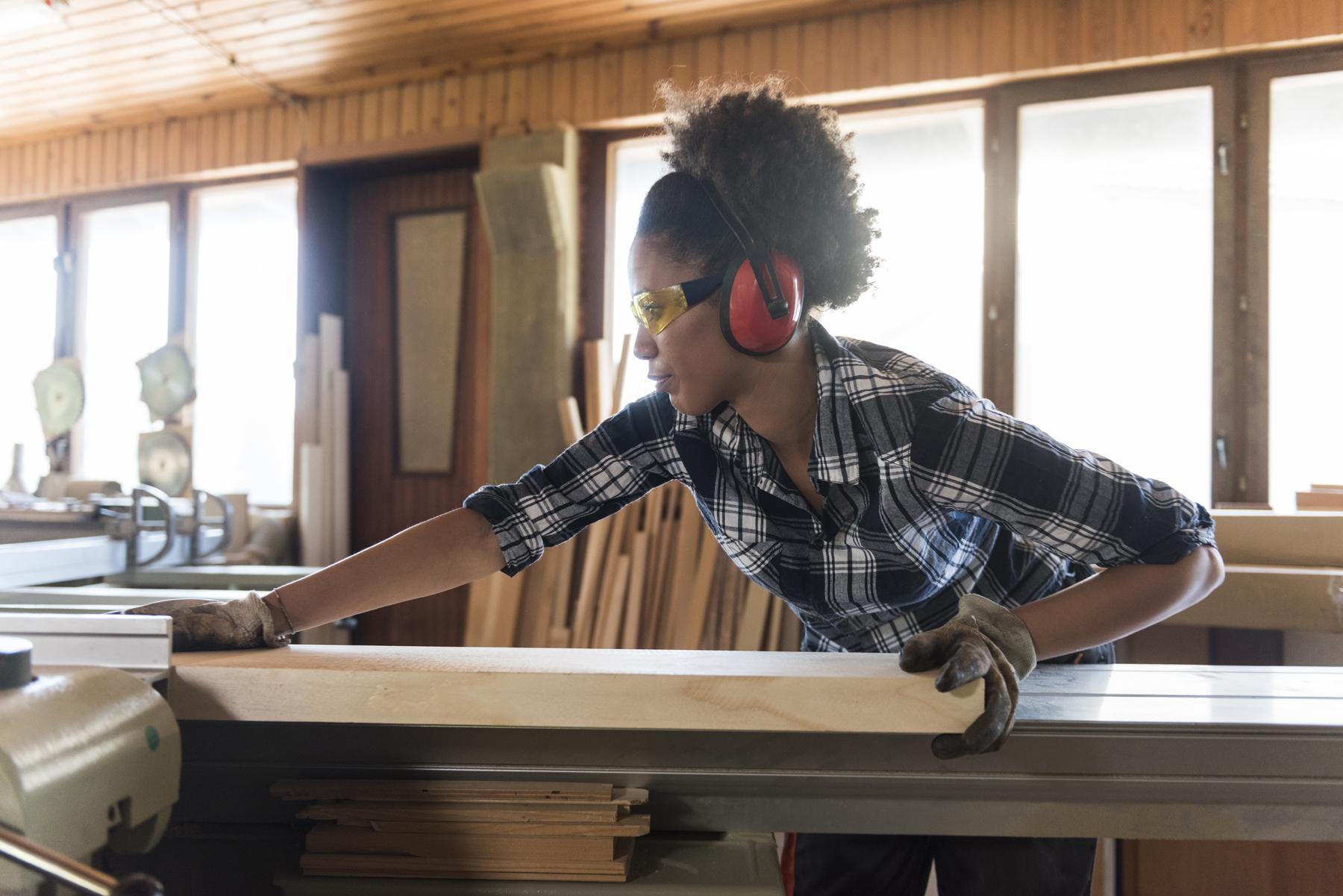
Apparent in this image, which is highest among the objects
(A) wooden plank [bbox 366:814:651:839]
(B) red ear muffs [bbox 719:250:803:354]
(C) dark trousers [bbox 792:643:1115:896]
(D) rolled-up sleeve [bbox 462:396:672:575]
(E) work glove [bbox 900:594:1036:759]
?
(B) red ear muffs [bbox 719:250:803:354]

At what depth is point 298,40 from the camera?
14.5 feet

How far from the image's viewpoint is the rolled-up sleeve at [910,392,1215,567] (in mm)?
1144

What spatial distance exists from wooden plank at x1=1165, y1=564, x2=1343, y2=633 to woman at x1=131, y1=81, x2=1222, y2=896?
2.40ft

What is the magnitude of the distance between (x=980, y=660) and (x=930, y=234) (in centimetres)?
338

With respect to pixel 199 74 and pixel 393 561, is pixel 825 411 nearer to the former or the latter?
pixel 393 561

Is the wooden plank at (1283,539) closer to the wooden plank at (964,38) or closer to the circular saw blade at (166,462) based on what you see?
the wooden plank at (964,38)

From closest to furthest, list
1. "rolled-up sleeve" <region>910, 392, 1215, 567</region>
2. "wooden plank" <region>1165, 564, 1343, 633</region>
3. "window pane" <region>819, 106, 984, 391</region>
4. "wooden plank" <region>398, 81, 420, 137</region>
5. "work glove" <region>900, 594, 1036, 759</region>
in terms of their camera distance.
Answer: "work glove" <region>900, 594, 1036, 759</region> < "rolled-up sleeve" <region>910, 392, 1215, 567</region> < "wooden plank" <region>1165, 564, 1343, 633</region> < "window pane" <region>819, 106, 984, 391</region> < "wooden plank" <region>398, 81, 420, 137</region>

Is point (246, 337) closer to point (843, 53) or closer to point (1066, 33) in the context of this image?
point (843, 53)

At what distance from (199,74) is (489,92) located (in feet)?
5.39

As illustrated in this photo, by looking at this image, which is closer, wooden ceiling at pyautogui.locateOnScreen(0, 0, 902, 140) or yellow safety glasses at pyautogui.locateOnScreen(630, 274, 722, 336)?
yellow safety glasses at pyautogui.locateOnScreen(630, 274, 722, 336)

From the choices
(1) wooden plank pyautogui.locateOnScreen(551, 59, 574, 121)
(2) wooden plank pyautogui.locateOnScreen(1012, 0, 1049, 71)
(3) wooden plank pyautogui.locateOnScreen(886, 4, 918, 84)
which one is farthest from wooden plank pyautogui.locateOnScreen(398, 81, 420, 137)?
(2) wooden plank pyautogui.locateOnScreen(1012, 0, 1049, 71)

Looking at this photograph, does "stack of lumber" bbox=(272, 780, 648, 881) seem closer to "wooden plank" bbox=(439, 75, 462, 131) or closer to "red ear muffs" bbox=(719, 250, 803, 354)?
"red ear muffs" bbox=(719, 250, 803, 354)

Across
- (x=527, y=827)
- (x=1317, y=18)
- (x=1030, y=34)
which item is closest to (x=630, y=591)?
(x=1030, y=34)

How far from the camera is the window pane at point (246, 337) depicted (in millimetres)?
5422
